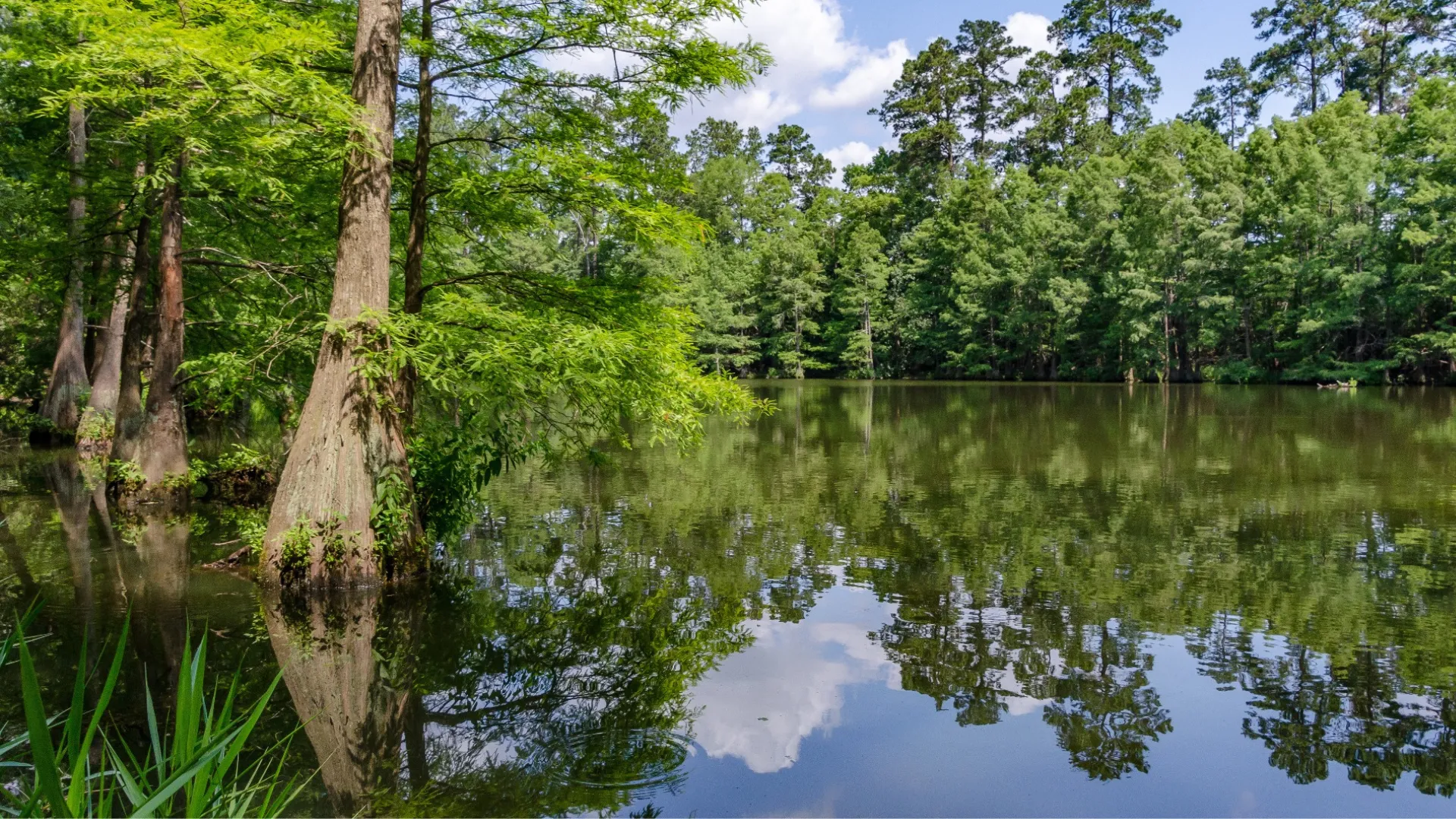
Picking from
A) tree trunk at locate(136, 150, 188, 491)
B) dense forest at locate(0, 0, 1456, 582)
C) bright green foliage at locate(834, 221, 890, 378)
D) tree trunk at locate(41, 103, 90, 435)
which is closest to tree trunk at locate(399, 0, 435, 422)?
dense forest at locate(0, 0, 1456, 582)

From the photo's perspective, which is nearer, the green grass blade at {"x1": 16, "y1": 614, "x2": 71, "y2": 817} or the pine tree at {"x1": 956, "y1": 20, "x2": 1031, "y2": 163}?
the green grass blade at {"x1": 16, "y1": 614, "x2": 71, "y2": 817}

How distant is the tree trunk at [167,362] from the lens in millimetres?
12562

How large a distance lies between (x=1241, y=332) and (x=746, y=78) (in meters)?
48.4

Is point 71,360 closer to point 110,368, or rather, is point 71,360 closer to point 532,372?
point 110,368

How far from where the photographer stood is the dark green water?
4.96 meters

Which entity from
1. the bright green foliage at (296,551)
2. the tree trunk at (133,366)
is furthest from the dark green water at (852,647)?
the tree trunk at (133,366)

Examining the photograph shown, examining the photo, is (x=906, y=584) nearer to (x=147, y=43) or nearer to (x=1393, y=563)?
(x=1393, y=563)

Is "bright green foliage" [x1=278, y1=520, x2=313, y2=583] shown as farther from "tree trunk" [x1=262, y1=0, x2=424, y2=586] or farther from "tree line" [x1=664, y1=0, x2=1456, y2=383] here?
"tree line" [x1=664, y1=0, x2=1456, y2=383]

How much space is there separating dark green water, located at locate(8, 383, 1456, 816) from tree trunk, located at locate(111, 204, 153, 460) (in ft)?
3.64

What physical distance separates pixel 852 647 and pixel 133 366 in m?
11.9

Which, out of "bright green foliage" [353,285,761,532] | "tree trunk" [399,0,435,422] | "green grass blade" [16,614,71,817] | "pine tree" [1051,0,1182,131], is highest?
"pine tree" [1051,0,1182,131]

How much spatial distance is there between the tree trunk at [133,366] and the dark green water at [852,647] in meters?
1.11

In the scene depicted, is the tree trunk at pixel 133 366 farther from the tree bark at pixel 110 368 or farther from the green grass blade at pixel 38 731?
the green grass blade at pixel 38 731

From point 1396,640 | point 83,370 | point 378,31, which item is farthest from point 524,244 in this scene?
point 1396,640
